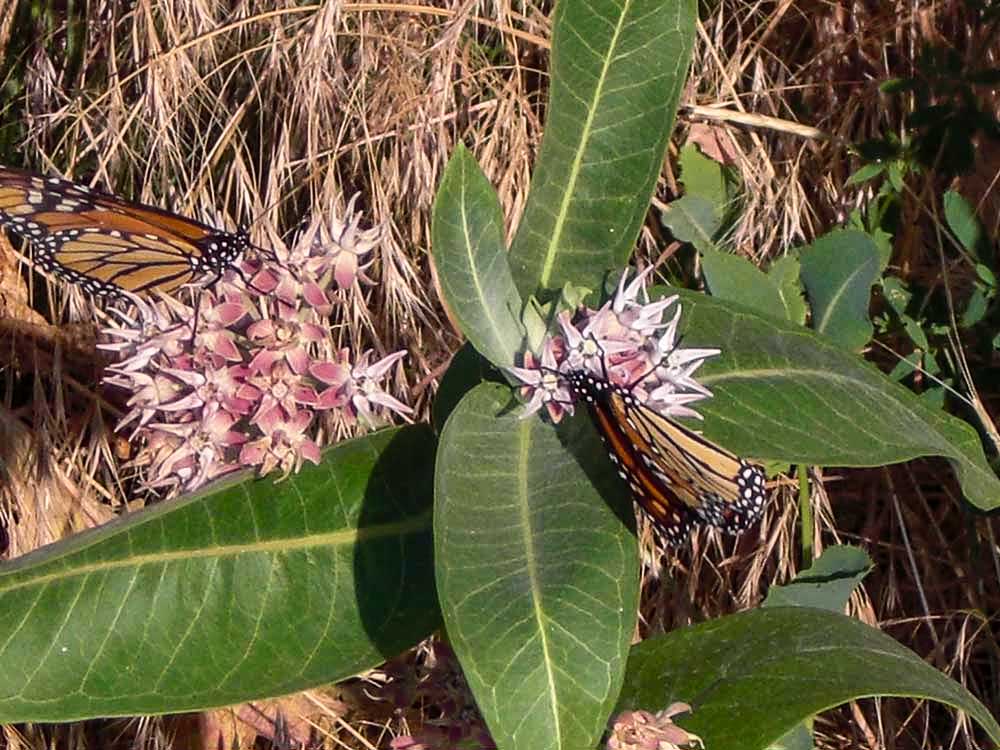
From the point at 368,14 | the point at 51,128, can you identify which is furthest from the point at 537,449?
the point at 51,128

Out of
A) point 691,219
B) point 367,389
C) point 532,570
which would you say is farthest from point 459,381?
point 691,219

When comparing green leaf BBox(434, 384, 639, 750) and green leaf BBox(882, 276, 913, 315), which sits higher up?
A: green leaf BBox(434, 384, 639, 750)

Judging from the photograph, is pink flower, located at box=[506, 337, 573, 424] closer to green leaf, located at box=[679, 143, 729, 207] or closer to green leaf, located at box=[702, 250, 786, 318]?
green leaf, located at box=[702, 250, 786, 318]

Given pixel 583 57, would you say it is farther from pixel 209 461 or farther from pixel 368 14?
pixel 368 14

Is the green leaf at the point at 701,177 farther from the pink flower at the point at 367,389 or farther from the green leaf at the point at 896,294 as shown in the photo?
the pink flower at the point at 367,389

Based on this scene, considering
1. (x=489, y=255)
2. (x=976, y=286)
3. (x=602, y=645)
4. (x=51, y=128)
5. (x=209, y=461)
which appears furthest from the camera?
(x=51, y=128)

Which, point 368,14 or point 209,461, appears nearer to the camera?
point 209,461

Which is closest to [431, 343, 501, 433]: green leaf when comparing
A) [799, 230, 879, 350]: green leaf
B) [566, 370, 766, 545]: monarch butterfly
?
[566, 370, 766, 545]: monarch butterfly
